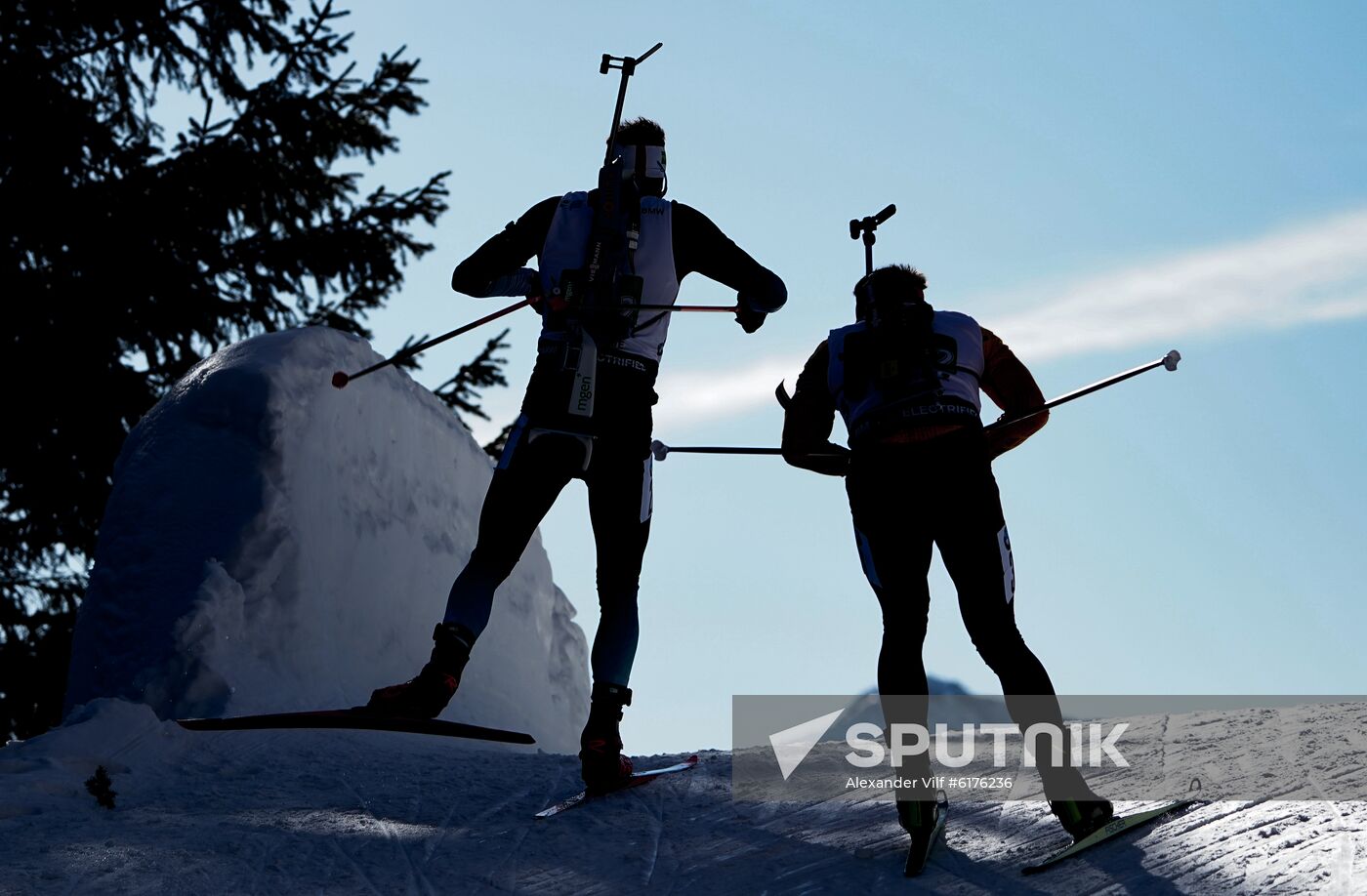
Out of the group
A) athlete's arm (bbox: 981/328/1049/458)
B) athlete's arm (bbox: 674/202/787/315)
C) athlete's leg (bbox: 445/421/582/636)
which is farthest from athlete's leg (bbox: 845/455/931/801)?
athlete's leg (bbox: 445/421/582/636)

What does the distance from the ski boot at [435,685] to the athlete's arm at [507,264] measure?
4.07 feet

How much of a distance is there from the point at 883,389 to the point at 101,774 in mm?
2996

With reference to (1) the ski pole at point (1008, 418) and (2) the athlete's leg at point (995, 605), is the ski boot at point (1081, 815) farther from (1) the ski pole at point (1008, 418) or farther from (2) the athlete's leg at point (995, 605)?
(1) the ski pole at point (1008, 418)

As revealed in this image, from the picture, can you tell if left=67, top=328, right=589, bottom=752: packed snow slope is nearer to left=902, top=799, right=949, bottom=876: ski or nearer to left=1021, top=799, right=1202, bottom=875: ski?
left=902, top=799, right=949, bottom=876: ski

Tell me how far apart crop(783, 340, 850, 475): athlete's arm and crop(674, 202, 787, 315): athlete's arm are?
413 mm

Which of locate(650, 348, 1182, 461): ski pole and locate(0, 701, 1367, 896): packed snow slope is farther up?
locate(650, 348, 1182, 461): ski pole

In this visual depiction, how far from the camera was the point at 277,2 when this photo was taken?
1307 centimetres

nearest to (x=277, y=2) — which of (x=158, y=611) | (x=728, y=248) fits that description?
(x=158, y=611)

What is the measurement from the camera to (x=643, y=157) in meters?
5.29

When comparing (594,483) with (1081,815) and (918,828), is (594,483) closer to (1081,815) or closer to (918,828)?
(918,828)

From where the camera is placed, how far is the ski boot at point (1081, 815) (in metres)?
4.10

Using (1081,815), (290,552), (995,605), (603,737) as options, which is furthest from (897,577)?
(290,552)

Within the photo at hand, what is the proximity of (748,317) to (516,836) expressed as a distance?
2020 mm

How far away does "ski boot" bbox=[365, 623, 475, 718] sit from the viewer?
4852 mm
